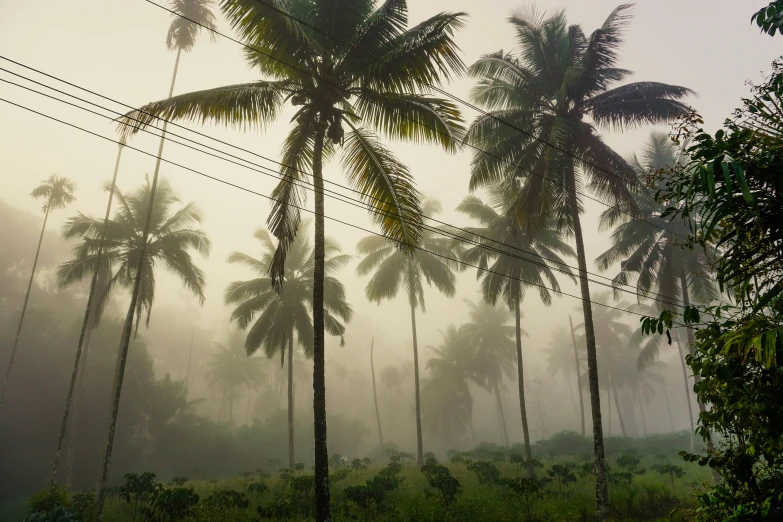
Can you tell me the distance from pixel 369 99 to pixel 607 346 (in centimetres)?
5482

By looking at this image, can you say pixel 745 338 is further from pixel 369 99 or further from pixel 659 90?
pixel 659 90

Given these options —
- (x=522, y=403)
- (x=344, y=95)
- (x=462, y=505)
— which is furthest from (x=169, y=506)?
(x=522, y=403)

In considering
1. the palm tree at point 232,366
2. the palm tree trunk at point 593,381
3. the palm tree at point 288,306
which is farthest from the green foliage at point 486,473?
the palm tree at point 232,366

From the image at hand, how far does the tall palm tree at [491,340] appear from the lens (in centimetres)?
4288

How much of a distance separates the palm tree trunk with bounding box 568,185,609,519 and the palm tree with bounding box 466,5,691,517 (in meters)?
0.04

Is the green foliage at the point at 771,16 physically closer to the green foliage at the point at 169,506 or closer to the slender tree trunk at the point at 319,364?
the slender tree trunk at the point at 319,364

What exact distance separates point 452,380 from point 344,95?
39.2 meters

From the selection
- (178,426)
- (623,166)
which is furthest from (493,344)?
(623,166)

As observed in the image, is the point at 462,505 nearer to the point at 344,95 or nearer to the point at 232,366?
the point at 344,95

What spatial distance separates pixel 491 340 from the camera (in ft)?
141

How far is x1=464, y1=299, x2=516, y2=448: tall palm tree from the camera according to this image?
42.9 metres

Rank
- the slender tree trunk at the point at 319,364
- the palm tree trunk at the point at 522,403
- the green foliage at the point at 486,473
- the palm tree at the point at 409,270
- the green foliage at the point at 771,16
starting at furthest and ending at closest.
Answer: the palm tree at the point at 409,270 < the palm tree trunk at the point at 522,403 < the green foliage at the point at 486,473 < the slender tree trunk at the point at 319,364 < the green foliage at the point at 771,16

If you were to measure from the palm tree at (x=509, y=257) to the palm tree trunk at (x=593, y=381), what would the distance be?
20.0ft

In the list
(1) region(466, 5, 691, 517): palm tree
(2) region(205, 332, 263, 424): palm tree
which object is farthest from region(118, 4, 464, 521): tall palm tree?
(2) region(205, 332, 263, 424): palm tree
